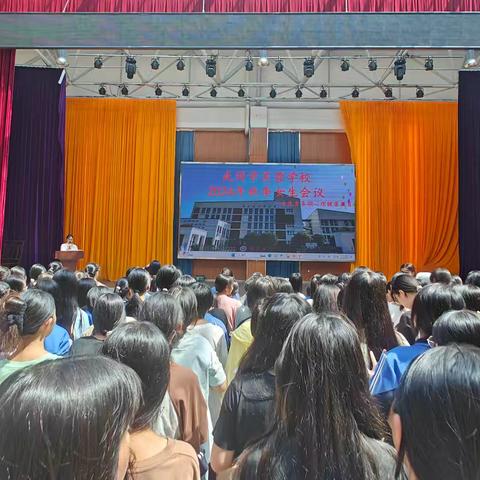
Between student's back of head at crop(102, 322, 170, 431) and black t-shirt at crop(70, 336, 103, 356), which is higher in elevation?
student's back of head at crop(102, 322, 170, 431)

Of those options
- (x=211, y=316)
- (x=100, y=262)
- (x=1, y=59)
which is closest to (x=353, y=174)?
(x=100, y=262)

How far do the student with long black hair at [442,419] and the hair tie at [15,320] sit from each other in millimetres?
1301

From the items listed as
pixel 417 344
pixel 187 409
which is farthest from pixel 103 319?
pixel 417 344

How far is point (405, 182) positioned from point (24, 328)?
999cm

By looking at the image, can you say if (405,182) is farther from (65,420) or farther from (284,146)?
(65,420)

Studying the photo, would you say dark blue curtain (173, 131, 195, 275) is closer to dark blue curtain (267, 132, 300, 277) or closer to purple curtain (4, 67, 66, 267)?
dark blue curtain (267, 132, 300, 277)

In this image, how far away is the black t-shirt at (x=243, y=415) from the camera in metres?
1.10

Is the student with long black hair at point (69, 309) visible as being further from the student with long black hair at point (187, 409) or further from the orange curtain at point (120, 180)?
the orange curtain at point (120, 180)

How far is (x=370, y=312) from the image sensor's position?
5.69ft

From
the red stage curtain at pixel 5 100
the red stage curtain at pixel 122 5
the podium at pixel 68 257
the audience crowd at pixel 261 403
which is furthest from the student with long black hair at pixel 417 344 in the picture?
the podium at pixel 68 257

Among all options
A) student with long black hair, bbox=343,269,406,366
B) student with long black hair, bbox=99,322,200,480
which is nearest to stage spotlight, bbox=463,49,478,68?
student with long black hair, bbox=343,269,406,366

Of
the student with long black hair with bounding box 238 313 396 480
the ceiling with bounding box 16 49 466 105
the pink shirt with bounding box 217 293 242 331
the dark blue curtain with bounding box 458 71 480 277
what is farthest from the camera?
the ceiling with bounding box 16 49 466 105

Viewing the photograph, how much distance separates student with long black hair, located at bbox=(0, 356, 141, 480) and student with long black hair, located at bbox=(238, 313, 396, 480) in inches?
11.6

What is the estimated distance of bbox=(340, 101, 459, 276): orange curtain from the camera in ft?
33.0
